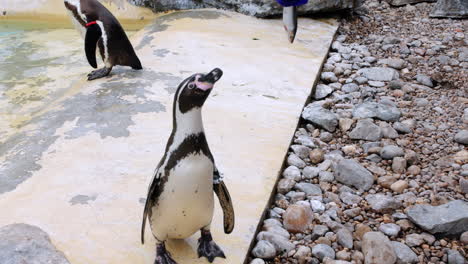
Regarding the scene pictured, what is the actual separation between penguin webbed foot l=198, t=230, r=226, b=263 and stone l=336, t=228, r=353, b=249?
579 millimetres

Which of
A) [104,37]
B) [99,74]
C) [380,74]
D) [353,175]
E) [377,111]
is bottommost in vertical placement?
[353,175]

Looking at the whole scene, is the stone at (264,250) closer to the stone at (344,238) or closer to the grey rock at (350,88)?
the stone at (344,238)

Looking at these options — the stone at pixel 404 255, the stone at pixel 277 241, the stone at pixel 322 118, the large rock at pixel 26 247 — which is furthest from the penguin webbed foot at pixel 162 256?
the stone at pixel 322 118

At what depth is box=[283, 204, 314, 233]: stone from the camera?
2.18 m

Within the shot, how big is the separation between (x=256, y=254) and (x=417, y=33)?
3929 mm

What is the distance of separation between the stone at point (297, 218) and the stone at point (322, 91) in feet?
4.95

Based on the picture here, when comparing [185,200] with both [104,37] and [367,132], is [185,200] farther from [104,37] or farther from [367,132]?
[104,37]

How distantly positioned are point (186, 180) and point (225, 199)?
0.22 m

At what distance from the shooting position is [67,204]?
6.79ft

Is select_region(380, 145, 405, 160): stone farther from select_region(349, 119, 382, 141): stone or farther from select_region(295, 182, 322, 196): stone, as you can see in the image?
select_region(295, 182, 322, 196): stone

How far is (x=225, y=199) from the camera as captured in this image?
5.68 ft

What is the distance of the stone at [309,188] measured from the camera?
7.99 ft

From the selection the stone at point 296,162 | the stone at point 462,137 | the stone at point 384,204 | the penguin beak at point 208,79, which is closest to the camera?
the penguin beak at point 208,79

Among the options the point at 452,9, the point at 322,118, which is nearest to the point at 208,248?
the point at 322,118
